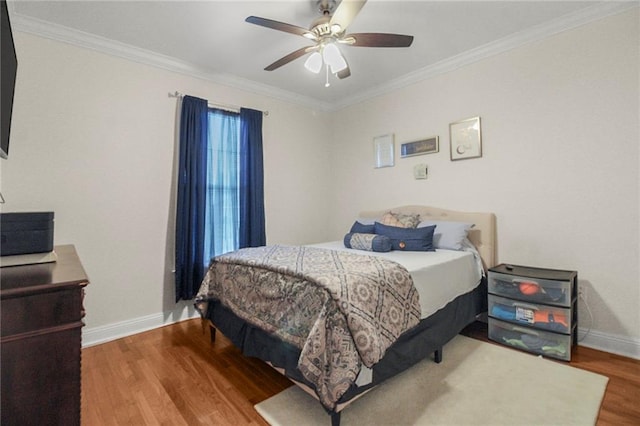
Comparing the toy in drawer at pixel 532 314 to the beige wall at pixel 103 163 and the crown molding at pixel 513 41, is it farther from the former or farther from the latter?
the beige wall at pixel 103 163

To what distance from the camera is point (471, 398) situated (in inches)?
69.8

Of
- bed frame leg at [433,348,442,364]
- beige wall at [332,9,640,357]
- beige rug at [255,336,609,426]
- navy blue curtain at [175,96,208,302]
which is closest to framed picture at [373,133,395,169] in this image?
beige wall at [332,9,640,357]

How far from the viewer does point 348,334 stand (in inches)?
56.6

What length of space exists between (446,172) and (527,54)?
124 cm

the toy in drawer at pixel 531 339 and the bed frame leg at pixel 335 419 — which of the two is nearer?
the bed frame leg at pixel 335 419

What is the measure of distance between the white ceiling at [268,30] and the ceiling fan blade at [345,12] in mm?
482

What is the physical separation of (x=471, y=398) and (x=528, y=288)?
1.08m

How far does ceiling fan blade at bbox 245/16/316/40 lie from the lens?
6.22ft

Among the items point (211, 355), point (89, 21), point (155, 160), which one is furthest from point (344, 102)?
point (211, 355)

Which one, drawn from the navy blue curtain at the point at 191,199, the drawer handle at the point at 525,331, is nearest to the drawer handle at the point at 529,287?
the drawer handle at the point at 525,331

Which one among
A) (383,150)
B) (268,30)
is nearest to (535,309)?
(383,150)

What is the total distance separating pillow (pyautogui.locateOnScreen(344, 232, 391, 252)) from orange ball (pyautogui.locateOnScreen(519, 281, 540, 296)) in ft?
3.56

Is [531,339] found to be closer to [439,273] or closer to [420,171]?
[439,273]

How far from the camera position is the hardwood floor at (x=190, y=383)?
5.45 ft
